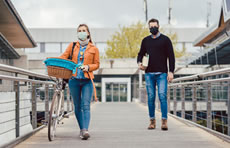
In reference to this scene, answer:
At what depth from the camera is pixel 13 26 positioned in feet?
81.3

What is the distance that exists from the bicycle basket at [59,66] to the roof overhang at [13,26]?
15.3m

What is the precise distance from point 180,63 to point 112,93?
973cm

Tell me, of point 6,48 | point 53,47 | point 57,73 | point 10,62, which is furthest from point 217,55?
point 53,47

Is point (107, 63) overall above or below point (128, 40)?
below

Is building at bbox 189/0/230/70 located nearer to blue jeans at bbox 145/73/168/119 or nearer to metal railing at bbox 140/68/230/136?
metal railing at bbox 140/68/230/136

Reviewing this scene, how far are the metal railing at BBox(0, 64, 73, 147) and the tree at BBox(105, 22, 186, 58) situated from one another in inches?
1560

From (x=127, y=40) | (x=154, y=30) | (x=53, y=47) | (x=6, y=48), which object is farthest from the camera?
(x=53, y=47)

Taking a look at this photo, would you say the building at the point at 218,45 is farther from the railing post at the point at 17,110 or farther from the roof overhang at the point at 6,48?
the railing post at the point at 17,110

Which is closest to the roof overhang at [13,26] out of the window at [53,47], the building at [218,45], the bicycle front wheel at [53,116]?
the building at [218,45]

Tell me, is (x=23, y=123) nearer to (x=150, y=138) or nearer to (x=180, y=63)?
(x=150, y=138)

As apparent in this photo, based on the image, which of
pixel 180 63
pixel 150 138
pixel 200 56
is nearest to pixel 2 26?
pixel 200 56

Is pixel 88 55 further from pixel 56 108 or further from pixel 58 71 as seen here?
pixel 56 108

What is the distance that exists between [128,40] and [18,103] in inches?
1672

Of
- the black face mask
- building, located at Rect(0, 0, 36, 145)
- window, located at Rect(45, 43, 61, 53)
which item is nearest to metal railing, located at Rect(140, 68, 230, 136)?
the black face mask
